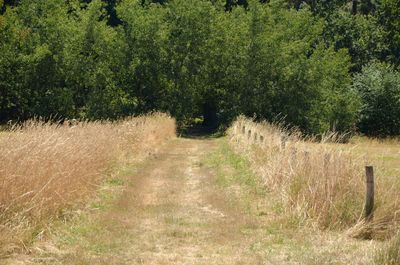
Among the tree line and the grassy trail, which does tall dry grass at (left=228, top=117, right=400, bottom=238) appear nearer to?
the grassy trail

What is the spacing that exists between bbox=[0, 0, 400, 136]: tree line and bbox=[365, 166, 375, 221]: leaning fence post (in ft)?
94.6

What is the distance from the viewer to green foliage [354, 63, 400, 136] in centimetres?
4303

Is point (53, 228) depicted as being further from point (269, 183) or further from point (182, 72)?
point (182, 72)

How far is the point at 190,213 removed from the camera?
10.9 meters

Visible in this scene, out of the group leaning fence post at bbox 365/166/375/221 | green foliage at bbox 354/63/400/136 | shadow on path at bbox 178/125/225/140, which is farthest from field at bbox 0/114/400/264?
green foliage at bbox 354/63/400/136

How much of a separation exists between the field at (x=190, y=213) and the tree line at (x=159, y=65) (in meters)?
24.9

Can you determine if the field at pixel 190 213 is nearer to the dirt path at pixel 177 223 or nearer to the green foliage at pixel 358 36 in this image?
the dirt path at pixel 177 223

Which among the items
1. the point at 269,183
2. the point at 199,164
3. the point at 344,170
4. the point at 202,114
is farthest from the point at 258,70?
the point at 344,170

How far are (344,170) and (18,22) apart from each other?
33.8 metres

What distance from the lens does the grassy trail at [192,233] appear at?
7.62 metres

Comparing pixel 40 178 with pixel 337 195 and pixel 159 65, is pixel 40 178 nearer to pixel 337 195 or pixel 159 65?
pixel 337 195

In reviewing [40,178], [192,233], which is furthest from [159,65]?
[192,233]

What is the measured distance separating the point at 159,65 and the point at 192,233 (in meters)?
30.5

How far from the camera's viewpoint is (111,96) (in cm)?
3906
